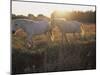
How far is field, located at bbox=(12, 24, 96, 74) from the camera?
7.62ft

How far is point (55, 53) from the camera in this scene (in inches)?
96.8

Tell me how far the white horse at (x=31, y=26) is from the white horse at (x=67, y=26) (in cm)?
11

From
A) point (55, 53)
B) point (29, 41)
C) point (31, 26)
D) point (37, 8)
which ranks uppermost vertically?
point (37, 8)

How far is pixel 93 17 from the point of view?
2633 millimetres

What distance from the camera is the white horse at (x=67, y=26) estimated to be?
2467 mm

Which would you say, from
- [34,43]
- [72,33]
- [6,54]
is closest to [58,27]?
[72,33]

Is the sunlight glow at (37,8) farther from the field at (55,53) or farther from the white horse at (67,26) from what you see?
the field at (55,53)

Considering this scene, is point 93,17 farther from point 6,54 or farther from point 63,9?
point 6,54

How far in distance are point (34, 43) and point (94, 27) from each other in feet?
2.75

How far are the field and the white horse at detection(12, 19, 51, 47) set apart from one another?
50 mm

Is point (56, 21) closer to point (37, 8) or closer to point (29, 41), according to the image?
point (37, 8)

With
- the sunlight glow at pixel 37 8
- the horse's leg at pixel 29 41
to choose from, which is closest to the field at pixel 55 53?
the horse's leg at pixel 29 41

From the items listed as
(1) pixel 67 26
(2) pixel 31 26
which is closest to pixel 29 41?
(2) pixel 31 26

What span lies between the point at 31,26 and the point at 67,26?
0.46 m
